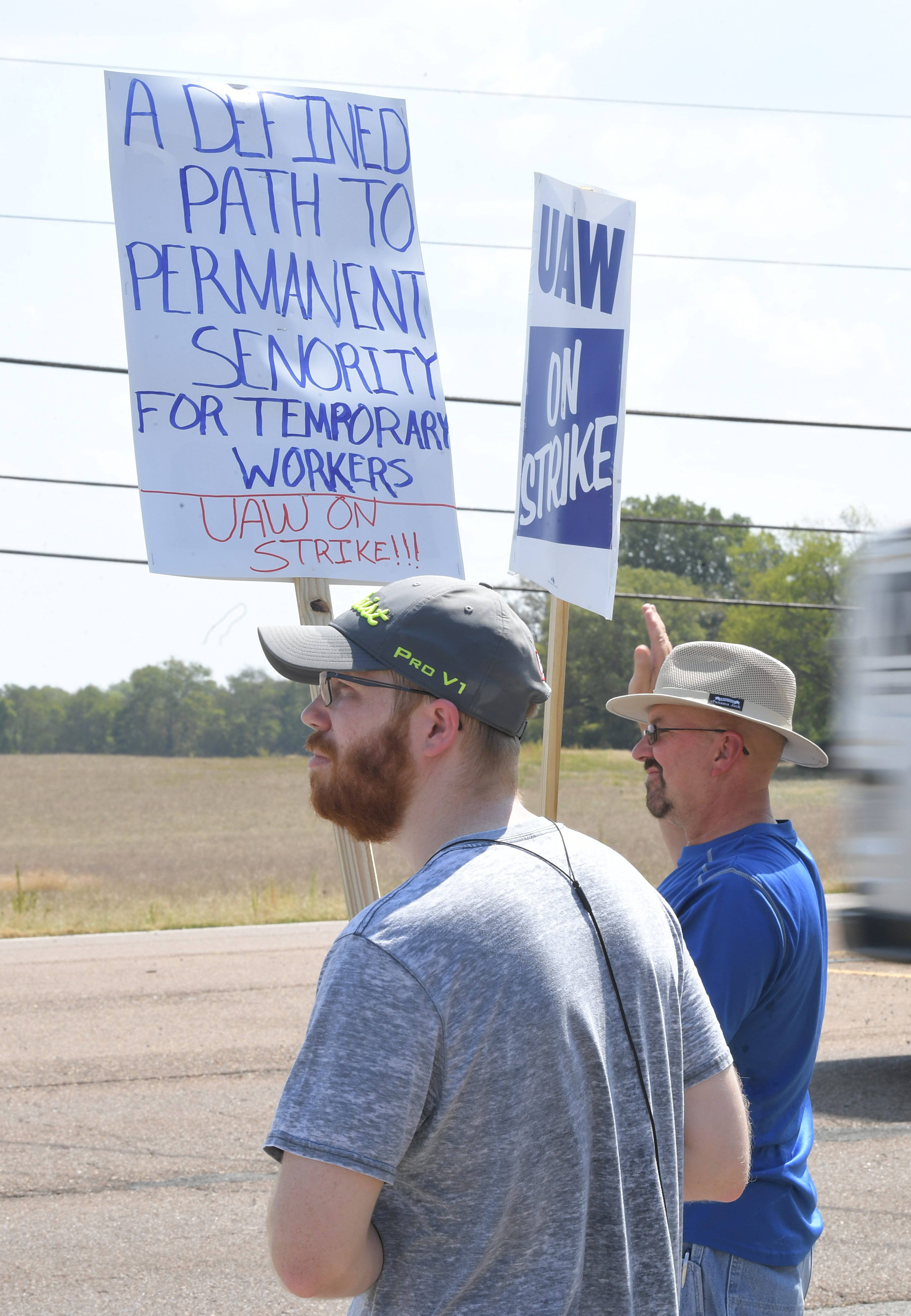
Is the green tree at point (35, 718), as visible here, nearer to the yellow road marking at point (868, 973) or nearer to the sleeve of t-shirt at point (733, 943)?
the yellow road marking at point (868, 973)

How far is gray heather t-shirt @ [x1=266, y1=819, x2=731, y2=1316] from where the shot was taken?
116cm

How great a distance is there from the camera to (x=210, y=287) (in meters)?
3.04

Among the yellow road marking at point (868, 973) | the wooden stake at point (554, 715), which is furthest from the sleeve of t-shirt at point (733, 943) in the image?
the yellow road marking at point (868, 973)

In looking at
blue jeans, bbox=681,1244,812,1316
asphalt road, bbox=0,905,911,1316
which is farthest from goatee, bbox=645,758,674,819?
asphalt road, bbox=0,905,911,1316

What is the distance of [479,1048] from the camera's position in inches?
47.1

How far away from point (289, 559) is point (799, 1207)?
185 centimetres

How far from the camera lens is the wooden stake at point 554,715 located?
3502 mm

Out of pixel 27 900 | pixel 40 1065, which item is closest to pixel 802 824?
pixel 27 900

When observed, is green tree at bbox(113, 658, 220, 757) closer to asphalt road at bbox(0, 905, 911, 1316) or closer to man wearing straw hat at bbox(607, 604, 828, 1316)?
asphalt road at bbox(0, 905, 911, 1316)

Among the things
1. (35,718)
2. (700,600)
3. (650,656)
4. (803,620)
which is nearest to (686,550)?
(803,620)

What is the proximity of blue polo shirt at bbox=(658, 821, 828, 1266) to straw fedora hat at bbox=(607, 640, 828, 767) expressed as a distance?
0.40 meters

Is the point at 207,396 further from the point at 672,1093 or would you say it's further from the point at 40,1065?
the point at 40,1065

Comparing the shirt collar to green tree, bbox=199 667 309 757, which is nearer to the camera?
the shirt collar

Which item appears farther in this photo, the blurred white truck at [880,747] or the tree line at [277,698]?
the tree line at [277,698]
